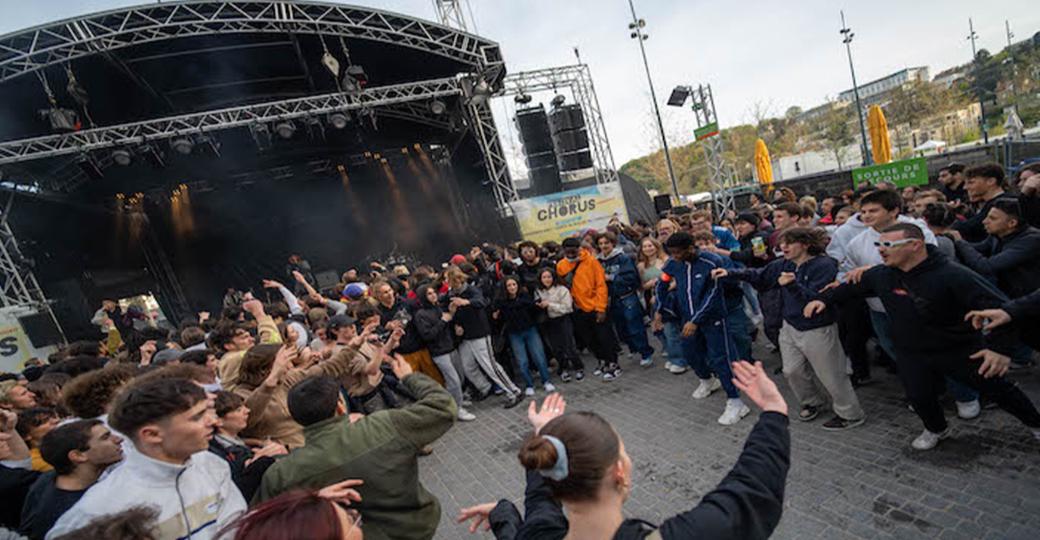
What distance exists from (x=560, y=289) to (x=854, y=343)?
3.24 meters

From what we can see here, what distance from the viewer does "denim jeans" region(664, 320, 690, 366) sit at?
5.48m

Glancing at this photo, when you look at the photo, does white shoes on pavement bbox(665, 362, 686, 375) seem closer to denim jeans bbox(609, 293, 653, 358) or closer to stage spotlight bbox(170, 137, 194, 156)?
denim jeans bbox(609, 293, 653, 358)

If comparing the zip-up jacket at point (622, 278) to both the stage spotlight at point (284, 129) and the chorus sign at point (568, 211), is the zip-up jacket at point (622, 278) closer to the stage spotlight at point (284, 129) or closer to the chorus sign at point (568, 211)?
the chorus sign at point (568, 211)

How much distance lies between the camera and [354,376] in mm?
3545

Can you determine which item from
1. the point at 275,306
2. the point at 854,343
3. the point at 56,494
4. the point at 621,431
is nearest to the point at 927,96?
the point at 854,343

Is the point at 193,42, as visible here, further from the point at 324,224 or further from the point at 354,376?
the point at 354,376

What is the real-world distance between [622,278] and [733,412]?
7.44 feet

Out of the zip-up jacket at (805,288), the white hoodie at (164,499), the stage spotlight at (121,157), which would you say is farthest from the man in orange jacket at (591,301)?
the stage spotlight at (121,157)

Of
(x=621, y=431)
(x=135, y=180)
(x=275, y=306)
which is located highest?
(x=135, y=180)

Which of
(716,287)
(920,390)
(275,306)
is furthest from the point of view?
(275,306)

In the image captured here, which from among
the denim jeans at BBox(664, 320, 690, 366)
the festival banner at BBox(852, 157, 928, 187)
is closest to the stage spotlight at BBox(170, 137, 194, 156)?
the denim jeans at BBox(664, 320, 690, 366)

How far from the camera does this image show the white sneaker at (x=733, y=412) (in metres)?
4.15

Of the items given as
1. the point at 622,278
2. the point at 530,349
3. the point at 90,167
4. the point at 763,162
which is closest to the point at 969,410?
the point at 622,278

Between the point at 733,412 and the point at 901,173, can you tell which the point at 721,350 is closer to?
the point at 733,412
